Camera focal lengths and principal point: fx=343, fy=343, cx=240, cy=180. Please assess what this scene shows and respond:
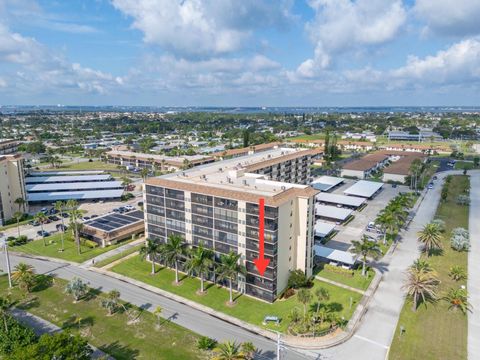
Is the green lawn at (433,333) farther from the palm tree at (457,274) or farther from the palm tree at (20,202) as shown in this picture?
the palm tree at (20,202)

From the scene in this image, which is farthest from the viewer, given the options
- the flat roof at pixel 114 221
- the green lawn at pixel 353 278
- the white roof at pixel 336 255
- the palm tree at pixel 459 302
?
the flat roof at pixel 114 221

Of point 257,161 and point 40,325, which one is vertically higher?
point 257,161

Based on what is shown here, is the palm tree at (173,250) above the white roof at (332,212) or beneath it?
above

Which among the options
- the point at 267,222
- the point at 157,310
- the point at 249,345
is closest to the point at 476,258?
the point at 267,222

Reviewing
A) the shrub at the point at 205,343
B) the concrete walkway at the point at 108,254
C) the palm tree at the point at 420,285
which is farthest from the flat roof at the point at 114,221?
the palm tree at the point at 420,285

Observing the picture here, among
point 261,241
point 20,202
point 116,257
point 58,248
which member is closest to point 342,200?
point 261,241

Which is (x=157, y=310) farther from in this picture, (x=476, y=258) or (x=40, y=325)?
(x=476, y=258)

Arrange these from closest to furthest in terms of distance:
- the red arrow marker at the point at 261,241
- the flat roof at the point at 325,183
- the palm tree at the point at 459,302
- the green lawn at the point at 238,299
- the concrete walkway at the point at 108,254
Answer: the green lawn at the point at 238,299 → the red arrow marker at the point at 261,241 → the palm tree at the point at 459,302 → the concrete walkway at the point at 108,254 → the flat roof at the point at 325,183

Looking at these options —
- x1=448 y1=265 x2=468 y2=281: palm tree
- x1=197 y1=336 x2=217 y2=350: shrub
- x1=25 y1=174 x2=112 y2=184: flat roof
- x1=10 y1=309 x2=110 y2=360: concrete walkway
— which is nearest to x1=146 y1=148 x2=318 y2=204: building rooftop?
x1=197 y1=336 x2=217 y2=350: shrub
